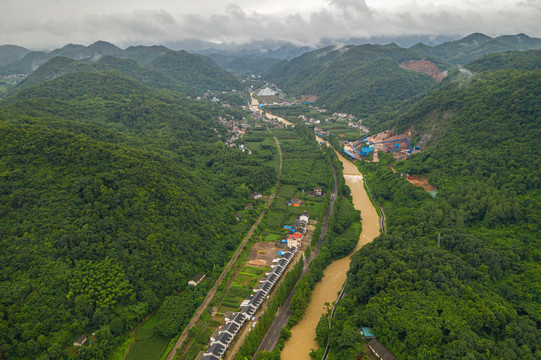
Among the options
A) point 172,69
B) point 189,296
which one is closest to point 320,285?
point 189,296

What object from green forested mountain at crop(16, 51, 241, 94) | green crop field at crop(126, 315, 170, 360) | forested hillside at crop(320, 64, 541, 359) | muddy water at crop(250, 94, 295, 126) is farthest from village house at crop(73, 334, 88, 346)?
green forested mountain at crop(16, 51, 241, 94)

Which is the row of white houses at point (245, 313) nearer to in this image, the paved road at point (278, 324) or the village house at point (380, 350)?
the paved road at point (278, 324)

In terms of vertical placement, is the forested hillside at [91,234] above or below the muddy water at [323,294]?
above

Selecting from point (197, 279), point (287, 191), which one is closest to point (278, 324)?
point (197, 279)

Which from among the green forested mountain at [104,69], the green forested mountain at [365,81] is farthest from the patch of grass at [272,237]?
the green forested mountain at [104,69]

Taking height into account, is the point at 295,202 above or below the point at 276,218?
above

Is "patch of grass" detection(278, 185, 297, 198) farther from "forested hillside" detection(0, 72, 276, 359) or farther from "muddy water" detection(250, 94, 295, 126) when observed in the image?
"muddy water" detection(250, 94, 295, 126)

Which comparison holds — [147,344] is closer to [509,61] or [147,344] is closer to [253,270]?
[253,270]
